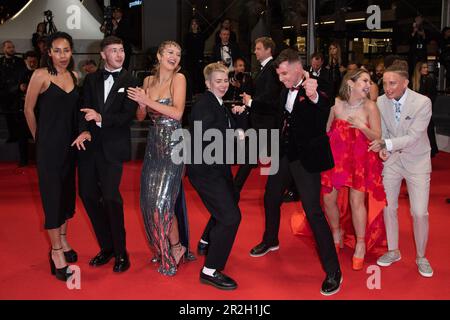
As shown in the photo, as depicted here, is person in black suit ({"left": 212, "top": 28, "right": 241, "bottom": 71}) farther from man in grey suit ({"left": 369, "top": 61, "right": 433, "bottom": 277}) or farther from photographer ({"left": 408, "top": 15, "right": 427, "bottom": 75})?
man in grey suit ({"left": 369, "top": 61, "right": 433, "bottom": 277})

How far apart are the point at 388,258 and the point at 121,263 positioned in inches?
75.6

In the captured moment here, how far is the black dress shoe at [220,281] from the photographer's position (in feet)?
12.1

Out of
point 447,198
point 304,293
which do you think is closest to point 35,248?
point 304,293

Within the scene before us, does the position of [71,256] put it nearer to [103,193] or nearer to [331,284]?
[103,193]

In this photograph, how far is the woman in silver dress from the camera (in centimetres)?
382

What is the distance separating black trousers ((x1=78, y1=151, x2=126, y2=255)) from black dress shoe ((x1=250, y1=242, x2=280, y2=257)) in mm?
1012

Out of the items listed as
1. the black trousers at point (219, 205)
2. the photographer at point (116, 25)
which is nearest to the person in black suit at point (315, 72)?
the black trousers at point (219, 205)

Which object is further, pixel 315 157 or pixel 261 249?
pixel 261 249

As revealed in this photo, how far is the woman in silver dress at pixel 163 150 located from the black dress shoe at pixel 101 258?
0.49m

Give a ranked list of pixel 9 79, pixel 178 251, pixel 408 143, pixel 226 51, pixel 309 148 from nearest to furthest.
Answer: pixel 309 148
pixel 408 143
pixel 178 251
pixel 9 79
pixel 226 51

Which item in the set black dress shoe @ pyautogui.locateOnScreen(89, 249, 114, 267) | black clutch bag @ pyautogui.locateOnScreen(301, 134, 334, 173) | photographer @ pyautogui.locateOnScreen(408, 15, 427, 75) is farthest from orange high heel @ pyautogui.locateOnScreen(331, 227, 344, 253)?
photographer @ pyautogui.locateOnScreen(408, 15, 427, 75)

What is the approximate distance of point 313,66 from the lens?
7.88 metres

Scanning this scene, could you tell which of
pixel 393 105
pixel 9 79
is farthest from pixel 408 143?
pixel 9 79

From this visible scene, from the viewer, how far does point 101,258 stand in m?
4.20
